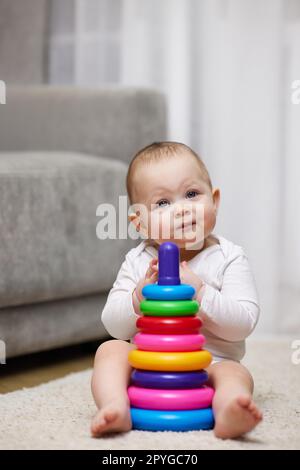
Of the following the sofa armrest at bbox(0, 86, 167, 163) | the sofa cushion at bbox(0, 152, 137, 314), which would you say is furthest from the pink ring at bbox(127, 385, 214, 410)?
the sofa armrest at bbox(0, 86, 167, 163)

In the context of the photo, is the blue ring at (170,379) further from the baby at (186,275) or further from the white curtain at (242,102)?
the white curtain at (242,102)

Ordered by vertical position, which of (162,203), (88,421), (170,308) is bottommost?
(88,421)

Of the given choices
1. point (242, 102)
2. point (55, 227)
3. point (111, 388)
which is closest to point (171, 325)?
point (111, 388)

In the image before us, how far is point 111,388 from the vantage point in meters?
1.13

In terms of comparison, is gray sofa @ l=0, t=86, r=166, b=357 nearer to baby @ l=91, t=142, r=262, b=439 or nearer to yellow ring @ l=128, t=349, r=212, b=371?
baby @ l=91, t=142, r=262, b=439

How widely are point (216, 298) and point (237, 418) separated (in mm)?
214

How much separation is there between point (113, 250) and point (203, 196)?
2.13 feet

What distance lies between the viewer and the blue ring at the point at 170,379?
109cm

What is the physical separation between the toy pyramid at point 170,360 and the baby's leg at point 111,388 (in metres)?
0.03

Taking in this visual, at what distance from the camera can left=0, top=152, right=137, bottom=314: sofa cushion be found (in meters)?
1.62

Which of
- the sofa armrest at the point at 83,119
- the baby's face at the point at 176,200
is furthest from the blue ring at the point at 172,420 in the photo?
the sofa armrest at the point at 83,119

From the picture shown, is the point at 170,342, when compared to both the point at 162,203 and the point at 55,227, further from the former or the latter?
the point at 55,227

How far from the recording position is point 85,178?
182 cm
